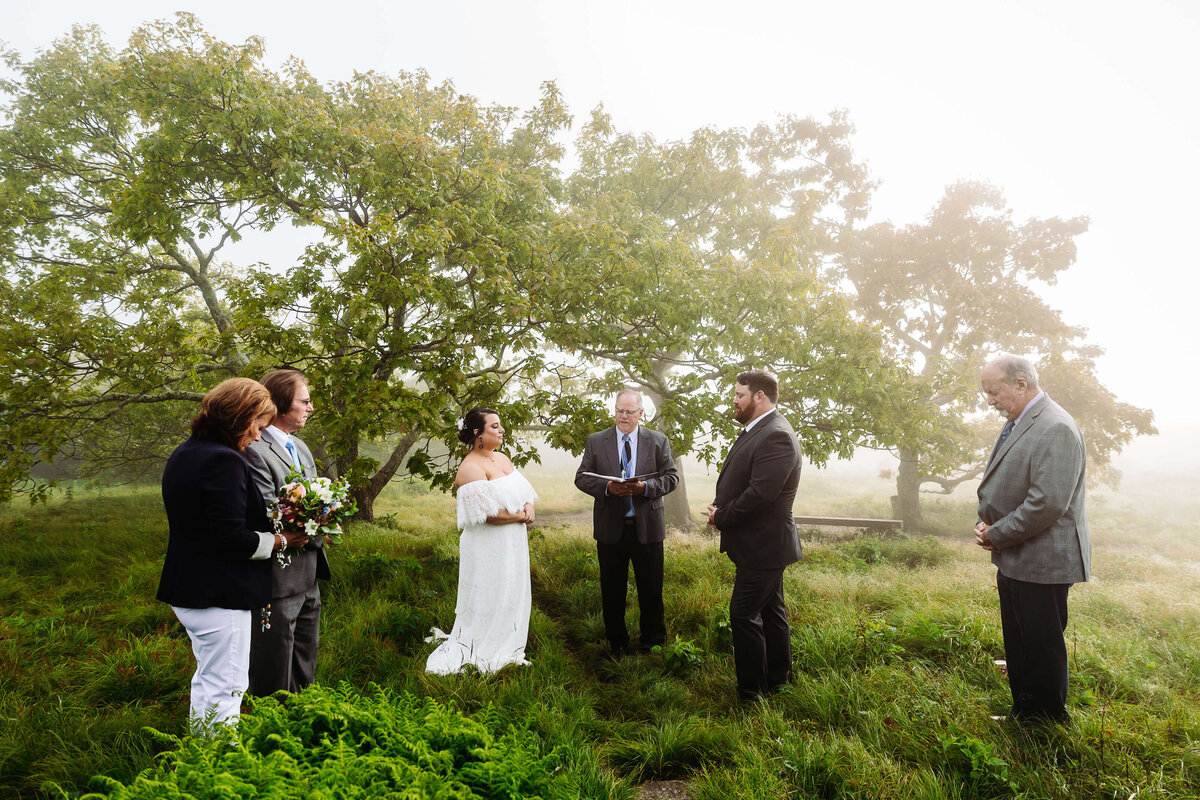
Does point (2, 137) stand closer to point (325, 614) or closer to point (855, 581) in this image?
point (325, 614)

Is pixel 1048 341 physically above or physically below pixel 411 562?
above

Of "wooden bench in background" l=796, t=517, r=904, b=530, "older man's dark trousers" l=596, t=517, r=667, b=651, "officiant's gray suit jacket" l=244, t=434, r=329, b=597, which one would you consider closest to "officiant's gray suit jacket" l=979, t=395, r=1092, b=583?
"older man's dark trousers" l=596, t=517, r=667, b=651

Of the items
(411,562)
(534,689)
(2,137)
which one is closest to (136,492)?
(2,137)

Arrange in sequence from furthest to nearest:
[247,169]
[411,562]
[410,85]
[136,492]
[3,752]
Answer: [136,492] → [410,85] → [247,169] → [411,562] → [3,752]

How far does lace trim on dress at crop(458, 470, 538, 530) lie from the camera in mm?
4656

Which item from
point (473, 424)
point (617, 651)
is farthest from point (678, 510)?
point (473, 424)

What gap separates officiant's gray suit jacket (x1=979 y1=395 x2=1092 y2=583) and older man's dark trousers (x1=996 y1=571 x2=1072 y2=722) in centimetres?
11

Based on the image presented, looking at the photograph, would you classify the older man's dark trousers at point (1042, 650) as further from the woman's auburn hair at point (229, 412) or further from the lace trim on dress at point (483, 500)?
the woman's auburn hair at point (229, 412)

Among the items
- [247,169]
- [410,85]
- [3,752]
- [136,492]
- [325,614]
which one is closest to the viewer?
[3,752]

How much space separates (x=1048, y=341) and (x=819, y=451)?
1536 cm

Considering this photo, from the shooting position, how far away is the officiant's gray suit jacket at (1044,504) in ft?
10.9

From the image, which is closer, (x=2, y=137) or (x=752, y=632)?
(x=752, y=632)

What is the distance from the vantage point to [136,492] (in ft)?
56.3

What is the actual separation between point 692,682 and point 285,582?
3.20 meters
